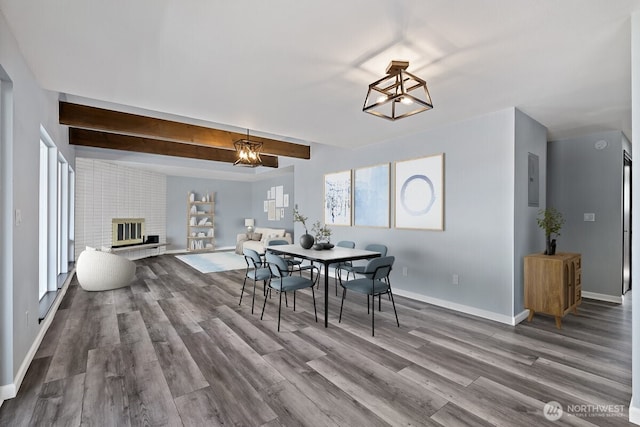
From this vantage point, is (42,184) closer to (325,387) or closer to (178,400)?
(178,400)

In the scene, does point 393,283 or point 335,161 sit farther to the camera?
point 335,161

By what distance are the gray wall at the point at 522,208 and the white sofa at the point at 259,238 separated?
5.42 metres

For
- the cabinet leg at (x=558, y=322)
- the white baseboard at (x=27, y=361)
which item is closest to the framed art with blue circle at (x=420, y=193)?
the cabinet leg at (x=558, y=322)

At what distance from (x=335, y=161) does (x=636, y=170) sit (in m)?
4.35

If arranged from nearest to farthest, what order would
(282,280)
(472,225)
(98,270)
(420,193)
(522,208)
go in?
(282,280), (522,208), (472,225), (420,193), (98,270)

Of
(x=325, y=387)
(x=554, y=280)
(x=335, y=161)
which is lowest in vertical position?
(x=325, y=387)

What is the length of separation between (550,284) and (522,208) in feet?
2.89

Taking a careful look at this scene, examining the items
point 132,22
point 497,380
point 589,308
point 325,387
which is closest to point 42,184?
point 132,22

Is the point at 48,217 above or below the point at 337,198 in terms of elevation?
below

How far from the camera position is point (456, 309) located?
3.88 meters

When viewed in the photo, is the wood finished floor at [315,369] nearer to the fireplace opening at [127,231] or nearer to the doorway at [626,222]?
the doorway at [626,222]

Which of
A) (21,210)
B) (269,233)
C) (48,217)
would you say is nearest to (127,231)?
(269,233)

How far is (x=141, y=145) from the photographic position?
19.7 ft

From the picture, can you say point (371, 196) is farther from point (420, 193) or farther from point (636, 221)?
point (636, 221)
